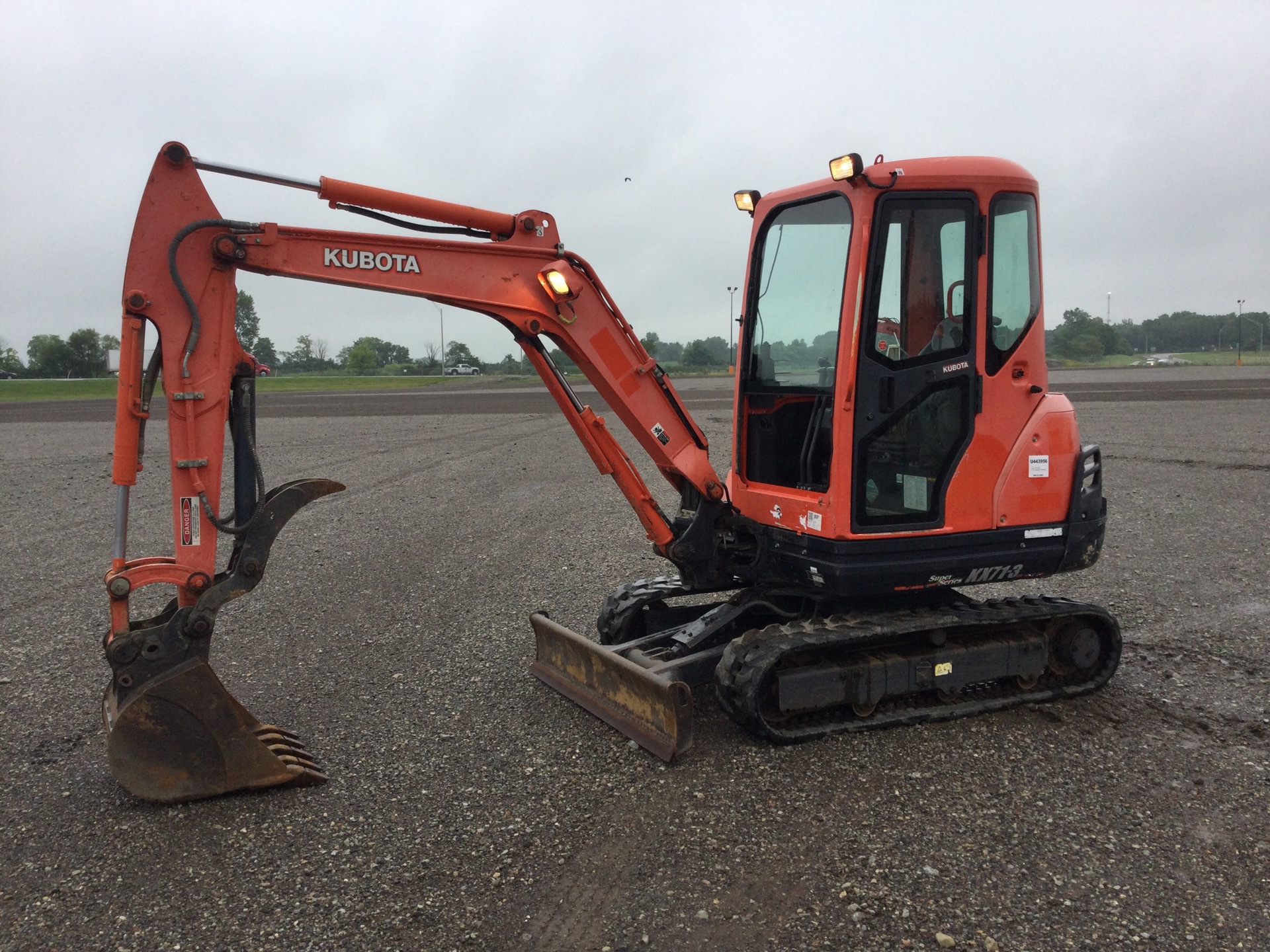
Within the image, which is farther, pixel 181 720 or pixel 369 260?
pixel 369 260

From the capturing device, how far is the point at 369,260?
506 cm

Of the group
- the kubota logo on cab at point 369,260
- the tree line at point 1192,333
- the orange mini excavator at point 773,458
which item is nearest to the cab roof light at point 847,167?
the orange mini excavator at point 773,458

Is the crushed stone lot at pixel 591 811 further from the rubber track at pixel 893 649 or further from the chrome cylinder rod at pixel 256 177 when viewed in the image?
the chrome cylinder rod at pixel 256 177

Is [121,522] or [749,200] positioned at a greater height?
[749,200]

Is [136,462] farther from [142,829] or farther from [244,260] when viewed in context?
[142,829]

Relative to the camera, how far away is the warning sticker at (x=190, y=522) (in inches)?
184

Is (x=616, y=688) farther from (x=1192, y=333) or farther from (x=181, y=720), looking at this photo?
(x=1192, y=333)

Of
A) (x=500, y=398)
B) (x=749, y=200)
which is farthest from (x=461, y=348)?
(x=749, y=200)

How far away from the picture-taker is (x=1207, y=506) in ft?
39.9

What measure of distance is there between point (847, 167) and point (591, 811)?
140 inches

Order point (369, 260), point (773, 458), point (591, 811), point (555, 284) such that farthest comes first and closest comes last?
point (773, 458) < point (555, 284) < point (369, 260) < point (591, 811)

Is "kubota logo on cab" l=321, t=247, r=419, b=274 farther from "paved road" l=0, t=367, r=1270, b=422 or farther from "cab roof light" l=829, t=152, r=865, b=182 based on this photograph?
"paved road" l=0, t=367, r=1270, b=422

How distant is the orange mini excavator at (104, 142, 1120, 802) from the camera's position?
464cm

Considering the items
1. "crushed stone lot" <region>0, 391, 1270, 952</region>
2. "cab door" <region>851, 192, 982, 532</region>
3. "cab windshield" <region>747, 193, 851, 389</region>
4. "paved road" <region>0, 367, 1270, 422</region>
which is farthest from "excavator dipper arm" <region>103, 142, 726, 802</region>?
"paved road" <region>0, 367, 1270, 422</region>
